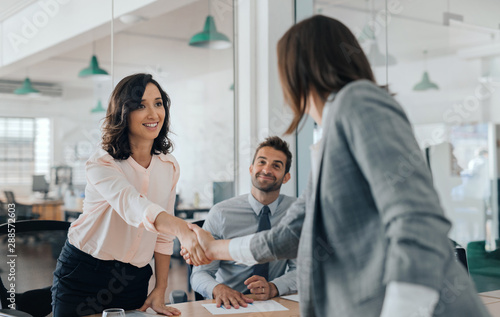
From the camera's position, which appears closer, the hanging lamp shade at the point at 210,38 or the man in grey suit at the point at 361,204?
the man in grey suit at the point at 361,204

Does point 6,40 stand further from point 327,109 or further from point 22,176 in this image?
point 327,109

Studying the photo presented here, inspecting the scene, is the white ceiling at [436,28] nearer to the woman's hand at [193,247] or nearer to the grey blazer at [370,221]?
the woman's hand at [193,247]

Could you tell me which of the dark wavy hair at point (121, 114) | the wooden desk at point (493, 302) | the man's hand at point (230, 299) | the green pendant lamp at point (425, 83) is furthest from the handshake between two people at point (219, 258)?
the green pendant lamp at point (425, 83)

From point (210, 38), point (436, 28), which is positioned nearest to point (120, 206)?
point (210, 38)

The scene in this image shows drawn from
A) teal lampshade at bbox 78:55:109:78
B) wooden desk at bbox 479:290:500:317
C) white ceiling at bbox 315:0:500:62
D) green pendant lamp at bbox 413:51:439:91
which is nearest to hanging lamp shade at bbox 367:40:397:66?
white ceiling at bbox 315:0:500:62

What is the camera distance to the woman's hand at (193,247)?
1681 mm

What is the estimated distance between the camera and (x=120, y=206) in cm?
170

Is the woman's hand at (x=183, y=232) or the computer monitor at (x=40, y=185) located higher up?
the computer monitor at (x=40, y=185)

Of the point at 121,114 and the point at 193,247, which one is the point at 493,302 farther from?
the point at 121,114

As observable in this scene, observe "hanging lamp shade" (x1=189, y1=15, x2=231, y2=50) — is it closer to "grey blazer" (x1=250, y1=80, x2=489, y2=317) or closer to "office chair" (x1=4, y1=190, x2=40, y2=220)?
"office chair" (x1=4, y1=190, x2=40, y2=220)

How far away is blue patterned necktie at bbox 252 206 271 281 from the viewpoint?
2.42 meters

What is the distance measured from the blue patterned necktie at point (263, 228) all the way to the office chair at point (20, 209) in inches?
53.0

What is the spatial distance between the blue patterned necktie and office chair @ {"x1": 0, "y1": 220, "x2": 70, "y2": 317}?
934 millimetres

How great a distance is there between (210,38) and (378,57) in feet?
3.93
